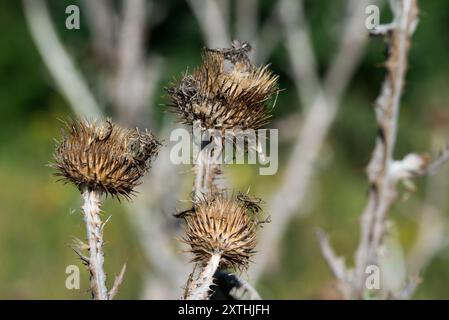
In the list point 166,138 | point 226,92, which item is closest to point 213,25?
point 166,138

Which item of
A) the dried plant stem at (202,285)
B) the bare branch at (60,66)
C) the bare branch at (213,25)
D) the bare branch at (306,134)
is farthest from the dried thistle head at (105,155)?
the bare branch at (213,25)

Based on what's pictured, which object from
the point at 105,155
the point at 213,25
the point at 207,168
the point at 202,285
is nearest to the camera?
the point at 202,285

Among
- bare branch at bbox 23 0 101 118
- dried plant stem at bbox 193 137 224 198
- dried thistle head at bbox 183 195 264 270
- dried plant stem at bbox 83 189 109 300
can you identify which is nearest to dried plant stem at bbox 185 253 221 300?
dried thistle head at bbox 183 195 264 270

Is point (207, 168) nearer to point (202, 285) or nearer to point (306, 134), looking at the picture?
point (202, 285)

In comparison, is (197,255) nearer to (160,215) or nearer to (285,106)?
(160,215)

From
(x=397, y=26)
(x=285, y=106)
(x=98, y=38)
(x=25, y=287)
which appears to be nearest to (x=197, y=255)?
(x=397, y=26)

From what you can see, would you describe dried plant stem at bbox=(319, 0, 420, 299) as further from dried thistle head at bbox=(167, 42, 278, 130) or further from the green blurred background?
the green blurred background
